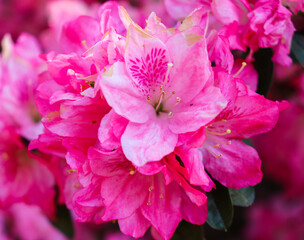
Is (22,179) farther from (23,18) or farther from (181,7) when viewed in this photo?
(23,18)

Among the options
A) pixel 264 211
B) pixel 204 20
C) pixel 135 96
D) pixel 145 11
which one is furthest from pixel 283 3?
pixel 264 211

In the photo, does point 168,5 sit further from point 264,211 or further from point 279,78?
point 264,211

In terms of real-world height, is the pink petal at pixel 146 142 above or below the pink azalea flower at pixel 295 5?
below

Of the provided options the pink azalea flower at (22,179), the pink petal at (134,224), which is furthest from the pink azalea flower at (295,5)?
the pink azalea flower at (22,179)

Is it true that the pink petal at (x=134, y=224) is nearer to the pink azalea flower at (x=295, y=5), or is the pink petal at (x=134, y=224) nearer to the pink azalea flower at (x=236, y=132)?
the pink azalea flower at (x=236, y=132)

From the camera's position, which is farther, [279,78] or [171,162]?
[279,78]

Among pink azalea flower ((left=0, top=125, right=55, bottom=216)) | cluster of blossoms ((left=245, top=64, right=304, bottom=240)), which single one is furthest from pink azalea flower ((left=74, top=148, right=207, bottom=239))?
cluster of blossoms ((left=245, top=64, right=304, bottom=240))
